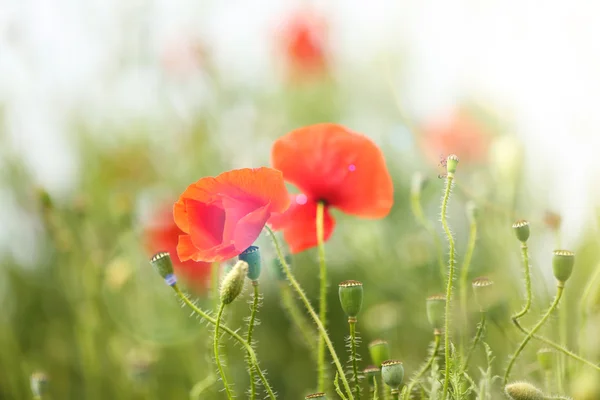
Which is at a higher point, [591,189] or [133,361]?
[591,189]

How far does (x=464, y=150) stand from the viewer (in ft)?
5.65

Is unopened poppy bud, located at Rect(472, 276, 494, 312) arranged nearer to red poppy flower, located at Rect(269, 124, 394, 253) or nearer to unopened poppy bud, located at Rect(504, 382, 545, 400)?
unopened poppy bud, located at Rect(504, 382, 545, 400)

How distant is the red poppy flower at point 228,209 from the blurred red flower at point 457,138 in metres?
0.92

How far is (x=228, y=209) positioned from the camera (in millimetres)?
816

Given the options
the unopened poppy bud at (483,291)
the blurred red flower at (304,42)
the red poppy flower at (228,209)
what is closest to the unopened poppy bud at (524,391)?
the unopened poppy bud at (483,291)

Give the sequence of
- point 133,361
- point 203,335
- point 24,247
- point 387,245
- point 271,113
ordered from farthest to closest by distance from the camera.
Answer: point 271,113, point 24,247, point 387,245, point 203,335, point 133,361

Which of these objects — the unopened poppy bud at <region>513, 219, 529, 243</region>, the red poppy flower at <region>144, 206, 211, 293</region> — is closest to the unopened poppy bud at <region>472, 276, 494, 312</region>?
the unopened poppy bud at <region>513, 219, 529, 243</region>

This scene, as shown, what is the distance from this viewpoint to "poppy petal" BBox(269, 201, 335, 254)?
967mm

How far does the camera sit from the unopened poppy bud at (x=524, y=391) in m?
0.67

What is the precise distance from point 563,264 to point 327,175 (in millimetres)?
337

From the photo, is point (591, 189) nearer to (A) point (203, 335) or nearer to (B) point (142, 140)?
(A) point (203, 335)

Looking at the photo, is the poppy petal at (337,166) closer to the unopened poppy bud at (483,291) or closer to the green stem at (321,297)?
the green stem at (321,297)

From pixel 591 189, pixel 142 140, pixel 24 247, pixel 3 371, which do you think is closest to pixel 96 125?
pixel 142 140

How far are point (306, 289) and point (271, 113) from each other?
0.58 meters
